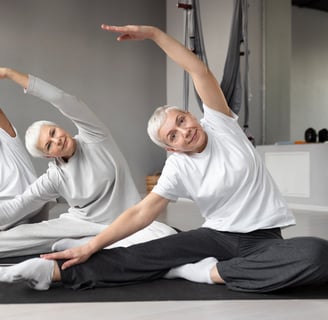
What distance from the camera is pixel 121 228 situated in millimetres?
1843

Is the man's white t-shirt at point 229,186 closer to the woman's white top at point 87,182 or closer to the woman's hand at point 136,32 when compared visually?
the woman's hand at point 136,32

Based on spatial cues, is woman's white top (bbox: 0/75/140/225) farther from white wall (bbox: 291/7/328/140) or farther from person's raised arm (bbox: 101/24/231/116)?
white wall (bbox: 291/7/328/140)

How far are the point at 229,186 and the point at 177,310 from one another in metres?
0.49

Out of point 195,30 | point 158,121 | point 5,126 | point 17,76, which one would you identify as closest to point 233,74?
point 195,30

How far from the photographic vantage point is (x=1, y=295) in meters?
1.85

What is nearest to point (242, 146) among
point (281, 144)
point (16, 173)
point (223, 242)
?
point (223, 242)

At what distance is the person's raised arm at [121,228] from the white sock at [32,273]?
0.04 m

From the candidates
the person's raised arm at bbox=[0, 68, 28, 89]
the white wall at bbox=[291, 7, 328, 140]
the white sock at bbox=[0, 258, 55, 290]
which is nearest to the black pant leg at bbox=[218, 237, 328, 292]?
the white sock at bbox=[0, 258, 55, 290]

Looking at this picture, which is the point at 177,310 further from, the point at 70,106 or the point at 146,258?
the point at 70,106

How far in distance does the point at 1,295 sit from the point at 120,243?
790 millimetres

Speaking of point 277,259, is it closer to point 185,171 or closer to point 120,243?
point 185,171

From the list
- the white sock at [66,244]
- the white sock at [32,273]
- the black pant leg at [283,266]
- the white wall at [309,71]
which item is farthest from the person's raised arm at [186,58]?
the white wall at [309,71]

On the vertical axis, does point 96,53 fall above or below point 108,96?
above

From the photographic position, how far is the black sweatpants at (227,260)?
67.7 inches
